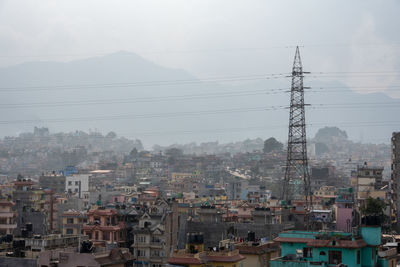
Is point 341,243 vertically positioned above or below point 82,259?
above

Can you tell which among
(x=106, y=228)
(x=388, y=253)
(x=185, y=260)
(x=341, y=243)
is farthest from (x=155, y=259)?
(x=341, y=243)

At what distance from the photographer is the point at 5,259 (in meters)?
33.5

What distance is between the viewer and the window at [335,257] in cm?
2741

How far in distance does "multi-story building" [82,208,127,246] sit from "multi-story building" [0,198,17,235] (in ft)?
22.5

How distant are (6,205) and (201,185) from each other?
213 feet

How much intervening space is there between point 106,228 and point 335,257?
21241 millimetres

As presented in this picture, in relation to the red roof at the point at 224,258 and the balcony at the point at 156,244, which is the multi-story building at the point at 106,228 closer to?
the balcony at the point at 156,244

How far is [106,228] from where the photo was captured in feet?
152

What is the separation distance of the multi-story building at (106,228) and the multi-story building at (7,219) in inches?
271

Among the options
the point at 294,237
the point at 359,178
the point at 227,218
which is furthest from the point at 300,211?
the point at 359,178

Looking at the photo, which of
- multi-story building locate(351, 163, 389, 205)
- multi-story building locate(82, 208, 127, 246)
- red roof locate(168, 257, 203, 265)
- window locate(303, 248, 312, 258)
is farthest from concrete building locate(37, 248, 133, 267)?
multi-story building locate(351, 163, 389, 205)

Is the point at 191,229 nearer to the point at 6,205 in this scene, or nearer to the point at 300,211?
the point at 300,211

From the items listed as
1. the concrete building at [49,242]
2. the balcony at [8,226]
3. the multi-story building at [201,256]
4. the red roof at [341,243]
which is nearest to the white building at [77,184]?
the balcony at [8,226]

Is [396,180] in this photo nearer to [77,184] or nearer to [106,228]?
[106,228]
